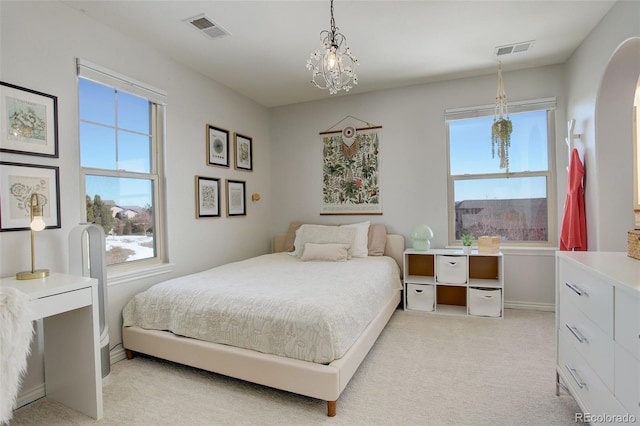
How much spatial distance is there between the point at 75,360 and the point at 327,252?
230cm

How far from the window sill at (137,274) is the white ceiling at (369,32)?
1.99 m

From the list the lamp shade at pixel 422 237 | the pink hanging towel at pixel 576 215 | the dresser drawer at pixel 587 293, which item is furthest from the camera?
the lamp shade at pixel 422 237

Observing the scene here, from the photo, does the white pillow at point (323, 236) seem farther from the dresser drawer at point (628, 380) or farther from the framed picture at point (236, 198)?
the dresser drawer at point (628, 380)

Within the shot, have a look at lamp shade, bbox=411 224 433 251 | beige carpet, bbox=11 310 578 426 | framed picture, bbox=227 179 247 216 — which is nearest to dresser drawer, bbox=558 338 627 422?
beige carpet, bbox=11 310 578 426

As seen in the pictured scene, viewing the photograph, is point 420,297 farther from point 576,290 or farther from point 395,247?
point 576,290

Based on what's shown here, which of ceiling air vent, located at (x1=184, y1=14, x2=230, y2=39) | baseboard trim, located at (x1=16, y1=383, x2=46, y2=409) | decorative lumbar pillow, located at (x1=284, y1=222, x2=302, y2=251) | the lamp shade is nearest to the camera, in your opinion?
baseboard trim, located at (x1=16, y1=383, x2=46, y2=409)

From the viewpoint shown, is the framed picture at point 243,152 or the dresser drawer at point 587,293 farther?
the framed picture at point 243,152

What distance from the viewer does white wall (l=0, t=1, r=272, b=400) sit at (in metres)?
2.04

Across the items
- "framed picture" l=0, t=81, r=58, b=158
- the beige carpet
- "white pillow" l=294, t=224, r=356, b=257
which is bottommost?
the beige carpet

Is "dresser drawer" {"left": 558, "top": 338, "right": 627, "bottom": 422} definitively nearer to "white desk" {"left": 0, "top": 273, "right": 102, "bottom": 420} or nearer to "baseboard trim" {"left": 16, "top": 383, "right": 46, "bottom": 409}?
"white desk" {"left": 0, "top": 273, "right": 102, "bottom": 420}

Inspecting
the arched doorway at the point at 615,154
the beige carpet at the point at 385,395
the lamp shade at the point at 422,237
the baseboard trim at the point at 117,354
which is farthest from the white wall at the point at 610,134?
the baseboard trim at the point at 117,354

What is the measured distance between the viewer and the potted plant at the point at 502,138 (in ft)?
10.9

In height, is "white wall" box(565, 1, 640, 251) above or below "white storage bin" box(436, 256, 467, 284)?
above

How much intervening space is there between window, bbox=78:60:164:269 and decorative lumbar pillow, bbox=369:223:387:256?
7.53ft
